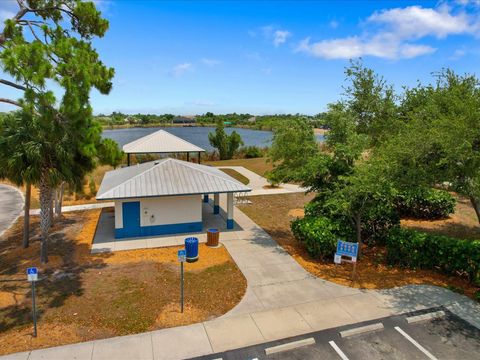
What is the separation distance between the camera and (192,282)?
38.1ft

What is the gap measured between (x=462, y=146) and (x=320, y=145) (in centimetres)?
712

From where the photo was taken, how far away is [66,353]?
781 cm

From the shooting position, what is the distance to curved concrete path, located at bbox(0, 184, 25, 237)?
19622mm

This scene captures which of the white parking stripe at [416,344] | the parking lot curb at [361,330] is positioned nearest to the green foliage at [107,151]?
A: the parking lot curb at [361,330]

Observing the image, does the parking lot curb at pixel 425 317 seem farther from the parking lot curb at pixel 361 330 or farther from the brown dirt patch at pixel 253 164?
the brown dirt patch at pixel 253 164

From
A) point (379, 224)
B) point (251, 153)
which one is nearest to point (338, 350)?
point (379, 224)

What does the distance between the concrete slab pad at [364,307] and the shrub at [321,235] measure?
272 centimetres

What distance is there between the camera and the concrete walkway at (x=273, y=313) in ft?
26.1

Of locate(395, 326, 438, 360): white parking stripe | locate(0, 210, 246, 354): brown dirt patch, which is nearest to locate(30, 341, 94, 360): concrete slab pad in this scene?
locate(0, 210, 246, 354): brown dirt patch

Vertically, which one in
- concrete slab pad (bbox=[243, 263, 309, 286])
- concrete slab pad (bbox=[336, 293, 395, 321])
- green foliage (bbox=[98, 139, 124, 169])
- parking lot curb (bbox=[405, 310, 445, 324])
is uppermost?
green foliage (bbox=[98, 139, 124, 169])

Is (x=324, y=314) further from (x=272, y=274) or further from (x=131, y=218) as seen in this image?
(x=131, y=218)

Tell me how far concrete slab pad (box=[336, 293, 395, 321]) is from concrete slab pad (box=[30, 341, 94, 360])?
7001 millimetres

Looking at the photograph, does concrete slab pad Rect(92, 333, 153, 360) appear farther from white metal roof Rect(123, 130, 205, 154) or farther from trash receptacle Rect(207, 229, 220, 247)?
white metal roof Rect(123, 130, 205, 154)

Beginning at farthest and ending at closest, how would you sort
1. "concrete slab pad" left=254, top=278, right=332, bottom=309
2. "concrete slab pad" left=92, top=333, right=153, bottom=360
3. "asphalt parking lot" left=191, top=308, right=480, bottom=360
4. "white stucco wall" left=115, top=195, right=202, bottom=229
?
"white stucco wall" left=115, top=195, right=202, bottom=229
"concrete slab pad" left=254, top=278, right=332, bottom=309
"asphalt parking lot" left=191, top=308, right=480, bottom=360
"concrete slab pad" left=92, top=333, right=153, bottom=360
